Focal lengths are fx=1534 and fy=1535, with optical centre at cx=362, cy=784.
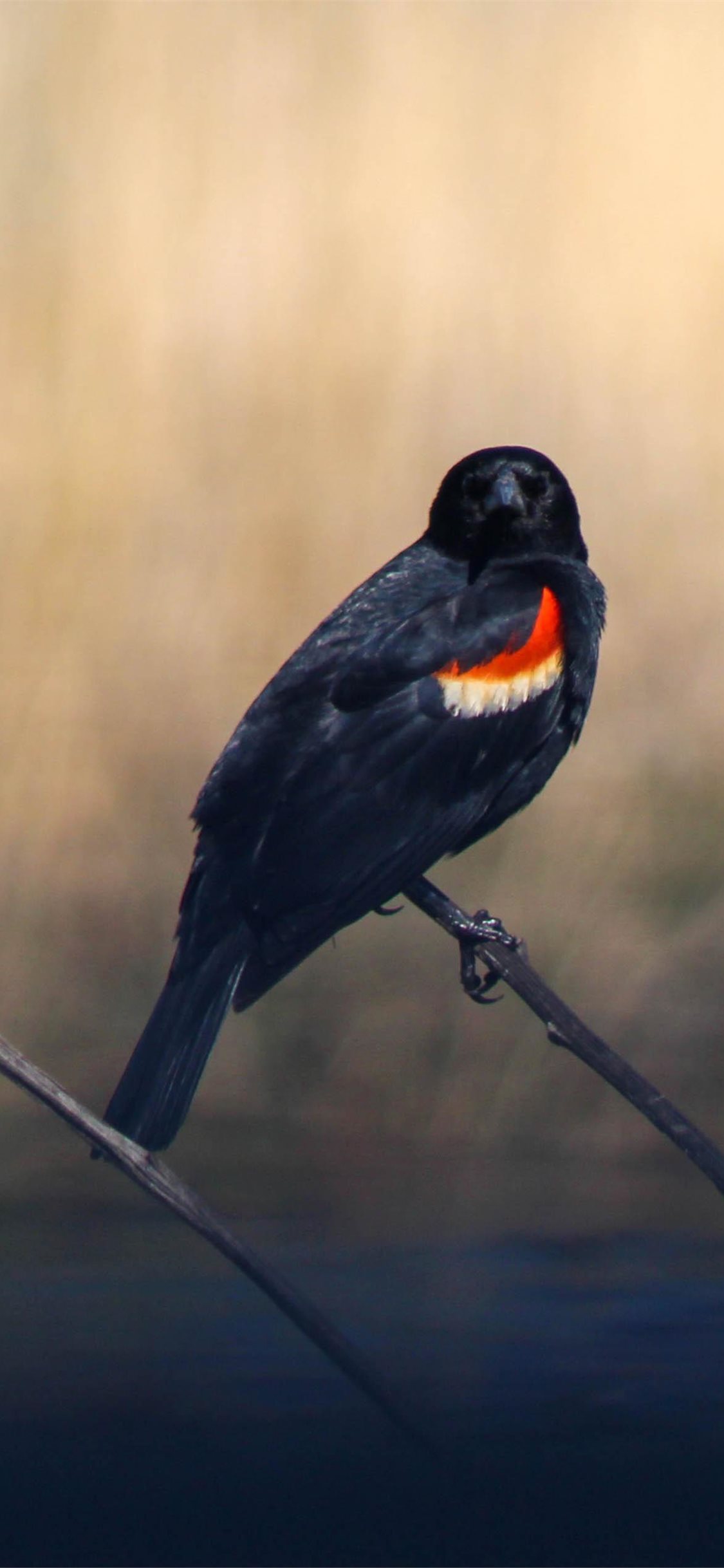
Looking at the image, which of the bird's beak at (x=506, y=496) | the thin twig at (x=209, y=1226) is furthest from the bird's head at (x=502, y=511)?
the thin twig at (x=209, y=1226)

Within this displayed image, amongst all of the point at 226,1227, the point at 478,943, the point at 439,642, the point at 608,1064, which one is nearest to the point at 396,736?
the point at 439,642

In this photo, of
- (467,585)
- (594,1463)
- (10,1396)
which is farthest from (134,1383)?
(467,585)

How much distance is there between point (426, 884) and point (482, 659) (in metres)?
0.33

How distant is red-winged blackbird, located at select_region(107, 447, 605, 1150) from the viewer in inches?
73.5

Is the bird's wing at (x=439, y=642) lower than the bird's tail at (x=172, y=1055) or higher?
higher

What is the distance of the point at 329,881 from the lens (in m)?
1.95

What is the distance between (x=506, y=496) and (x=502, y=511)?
69 millimetres

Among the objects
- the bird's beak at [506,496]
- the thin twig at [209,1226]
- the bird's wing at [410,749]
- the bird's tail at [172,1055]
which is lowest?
the thin twig at [209,1226]

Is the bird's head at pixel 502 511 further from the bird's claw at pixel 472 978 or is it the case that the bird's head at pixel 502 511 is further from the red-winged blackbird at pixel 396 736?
the bird's claw at pixel 472 978

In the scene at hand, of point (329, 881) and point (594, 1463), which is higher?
point (329, 881)

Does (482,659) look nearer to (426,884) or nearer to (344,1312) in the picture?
(426,884)

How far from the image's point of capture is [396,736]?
2.08 metres

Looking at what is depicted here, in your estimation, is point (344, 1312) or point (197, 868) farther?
point (197, 868)

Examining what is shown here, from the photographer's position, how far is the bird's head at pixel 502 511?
230 cm
